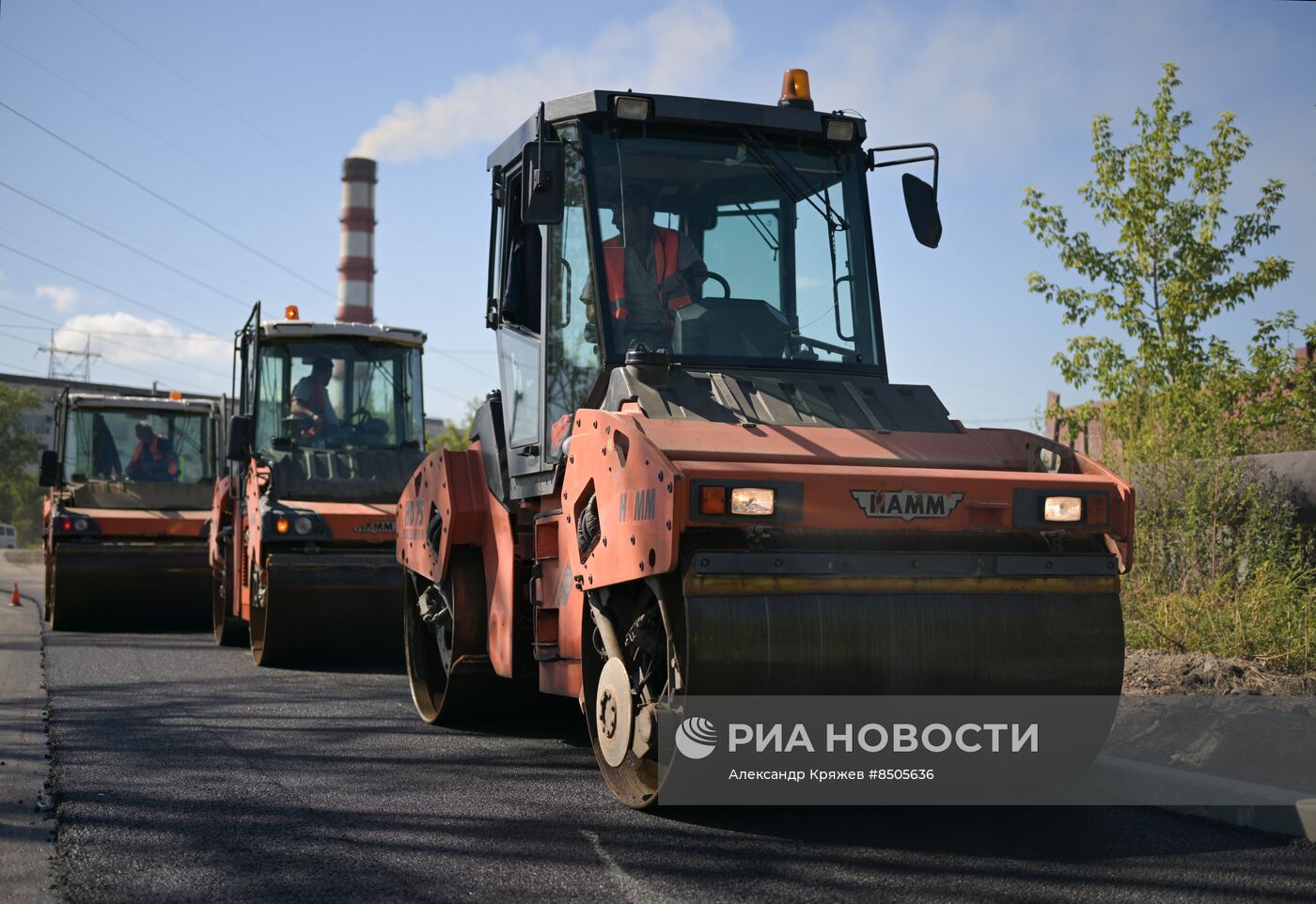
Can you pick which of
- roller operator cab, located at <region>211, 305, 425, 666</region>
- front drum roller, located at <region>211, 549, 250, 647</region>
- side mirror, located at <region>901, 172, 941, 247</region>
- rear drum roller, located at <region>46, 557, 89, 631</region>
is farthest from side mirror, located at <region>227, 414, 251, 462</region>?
side mirror, located at <region>901, 172, 941, 247</region>

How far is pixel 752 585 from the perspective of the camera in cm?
505

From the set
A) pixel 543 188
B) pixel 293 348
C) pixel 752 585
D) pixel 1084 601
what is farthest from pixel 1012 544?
pixel 293 348

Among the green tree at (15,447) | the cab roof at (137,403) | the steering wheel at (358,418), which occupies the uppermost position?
the green tree at (15,447)

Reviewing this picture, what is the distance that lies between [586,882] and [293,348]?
9091 millimetres

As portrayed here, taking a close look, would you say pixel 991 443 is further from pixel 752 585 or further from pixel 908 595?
pixel 752 585

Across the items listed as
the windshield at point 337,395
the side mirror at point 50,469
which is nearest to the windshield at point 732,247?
the windshield at point 337,395

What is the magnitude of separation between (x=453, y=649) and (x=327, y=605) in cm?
411

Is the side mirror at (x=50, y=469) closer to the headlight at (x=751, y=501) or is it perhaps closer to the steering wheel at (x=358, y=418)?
the steering wheel at (x=358, y=418)

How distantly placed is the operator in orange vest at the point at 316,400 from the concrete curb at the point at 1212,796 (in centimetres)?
829

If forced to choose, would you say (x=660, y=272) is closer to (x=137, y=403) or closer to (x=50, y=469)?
(x=50, y=469)

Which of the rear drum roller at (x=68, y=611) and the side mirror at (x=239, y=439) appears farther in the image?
the rear drum roller at (x=68, y=611)

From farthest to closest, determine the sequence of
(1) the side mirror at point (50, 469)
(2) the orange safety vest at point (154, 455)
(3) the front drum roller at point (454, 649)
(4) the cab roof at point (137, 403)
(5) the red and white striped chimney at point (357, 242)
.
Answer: (5) the red and white striped chimney at point (357, 242), (4) the cab roof at point (137, 403), (2) the orange safety vest at point (154, 455), (1) the side mirror at point (50, 469), (3) the front drum roller at point (454, 649)

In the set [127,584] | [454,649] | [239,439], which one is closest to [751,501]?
[454,649]

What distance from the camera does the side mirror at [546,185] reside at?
6219 mm
